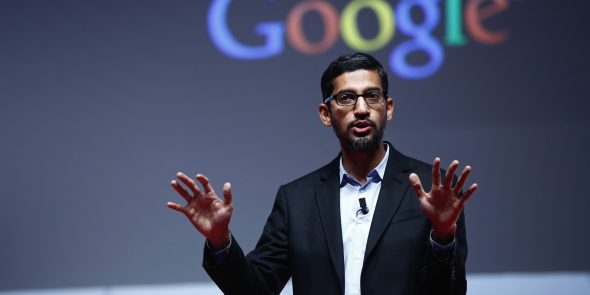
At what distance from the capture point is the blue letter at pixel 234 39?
3.33 metres

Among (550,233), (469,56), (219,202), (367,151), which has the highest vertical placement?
(469,56)

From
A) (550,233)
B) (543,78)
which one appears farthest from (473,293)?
(543,78)

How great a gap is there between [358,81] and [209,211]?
571 millimetres

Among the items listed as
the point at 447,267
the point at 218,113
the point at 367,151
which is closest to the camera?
the point at 447,267

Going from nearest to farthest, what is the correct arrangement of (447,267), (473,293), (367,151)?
(447,267)
(367,151)
(473,293)

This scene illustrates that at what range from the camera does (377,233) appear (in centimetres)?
192

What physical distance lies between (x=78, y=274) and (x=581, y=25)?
2.44m

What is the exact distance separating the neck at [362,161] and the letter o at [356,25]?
4.01 feet

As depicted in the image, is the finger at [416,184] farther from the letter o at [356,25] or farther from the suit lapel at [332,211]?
the letter o at [356,25]

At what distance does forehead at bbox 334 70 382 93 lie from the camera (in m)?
2.10

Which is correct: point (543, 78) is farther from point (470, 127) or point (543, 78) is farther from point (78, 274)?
point (78, 274)

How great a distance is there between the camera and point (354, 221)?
2.01m

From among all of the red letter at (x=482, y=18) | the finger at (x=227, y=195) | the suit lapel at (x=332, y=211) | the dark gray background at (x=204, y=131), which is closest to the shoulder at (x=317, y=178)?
the suit lapel at (x=332, y=211)

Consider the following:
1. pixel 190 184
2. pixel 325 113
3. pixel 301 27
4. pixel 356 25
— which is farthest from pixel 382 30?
pixel 190 184
